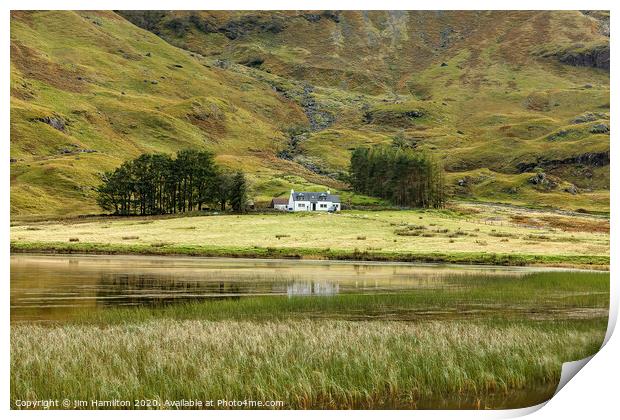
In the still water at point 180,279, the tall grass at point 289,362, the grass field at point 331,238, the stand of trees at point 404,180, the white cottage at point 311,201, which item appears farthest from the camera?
the white cottage at point 311,201

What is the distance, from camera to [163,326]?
74.0ft

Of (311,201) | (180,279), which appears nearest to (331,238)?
(180,279)

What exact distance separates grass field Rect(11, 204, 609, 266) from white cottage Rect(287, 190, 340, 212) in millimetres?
20263

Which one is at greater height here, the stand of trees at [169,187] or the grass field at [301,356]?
the stand of trees at [169,187]

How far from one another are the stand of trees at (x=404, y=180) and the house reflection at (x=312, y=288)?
2955 inches

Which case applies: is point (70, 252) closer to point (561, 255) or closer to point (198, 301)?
point (198, 301)

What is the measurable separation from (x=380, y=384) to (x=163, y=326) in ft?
28.0

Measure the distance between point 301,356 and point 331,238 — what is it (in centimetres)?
5387

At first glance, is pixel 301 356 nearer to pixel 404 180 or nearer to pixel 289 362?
pixel 289 362

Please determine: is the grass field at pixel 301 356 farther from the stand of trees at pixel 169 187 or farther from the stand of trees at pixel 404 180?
the stand of trees at pixel 404 180

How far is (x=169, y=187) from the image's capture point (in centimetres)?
9506

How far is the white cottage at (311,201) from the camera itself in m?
115

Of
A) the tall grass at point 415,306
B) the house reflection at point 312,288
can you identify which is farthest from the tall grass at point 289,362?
the house reflection at point 312,288

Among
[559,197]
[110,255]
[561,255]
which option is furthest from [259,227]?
[559,197]
